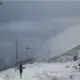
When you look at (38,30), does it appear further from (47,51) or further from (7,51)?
(7,51)

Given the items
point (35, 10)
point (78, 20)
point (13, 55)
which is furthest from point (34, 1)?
point (13, 55)

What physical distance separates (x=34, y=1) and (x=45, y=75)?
34.5 inches

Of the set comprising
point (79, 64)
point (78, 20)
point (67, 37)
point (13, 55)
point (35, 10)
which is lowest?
point (79, 64)

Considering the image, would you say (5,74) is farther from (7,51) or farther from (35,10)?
(35,10)

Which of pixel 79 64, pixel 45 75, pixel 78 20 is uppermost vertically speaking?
pixel 78 20

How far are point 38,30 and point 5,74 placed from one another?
653 millimetres

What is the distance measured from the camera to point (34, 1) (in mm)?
1950

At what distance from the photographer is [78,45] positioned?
6.38ft

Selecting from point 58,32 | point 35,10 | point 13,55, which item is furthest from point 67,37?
point 13,55

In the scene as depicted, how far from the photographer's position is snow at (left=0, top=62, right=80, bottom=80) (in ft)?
6.20

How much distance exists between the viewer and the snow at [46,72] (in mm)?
1890

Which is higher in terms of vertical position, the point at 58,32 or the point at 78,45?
the point at 58,32

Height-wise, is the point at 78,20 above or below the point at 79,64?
above

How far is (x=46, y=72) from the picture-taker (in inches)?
76.4
